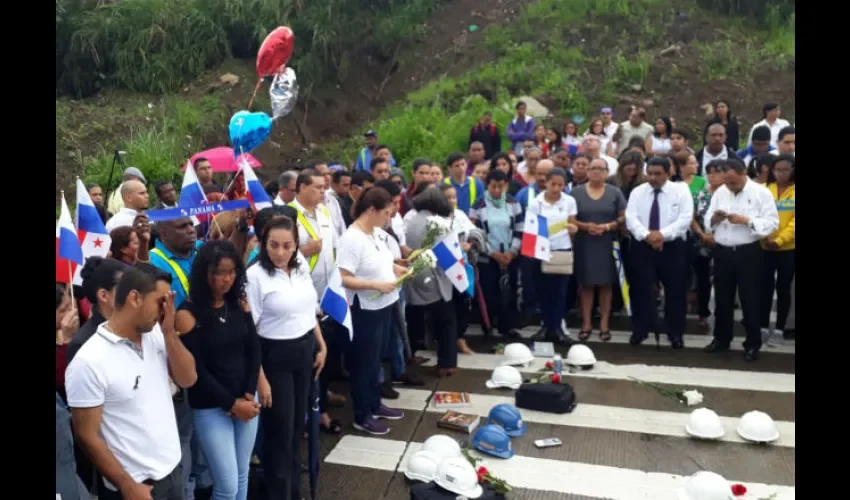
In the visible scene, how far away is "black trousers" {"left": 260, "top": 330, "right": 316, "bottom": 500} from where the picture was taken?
14.9 ft

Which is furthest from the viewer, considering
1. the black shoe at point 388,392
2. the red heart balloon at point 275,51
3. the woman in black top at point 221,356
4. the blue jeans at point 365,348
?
the red heart balloon at point 275,51

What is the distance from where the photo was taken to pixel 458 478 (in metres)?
4.84

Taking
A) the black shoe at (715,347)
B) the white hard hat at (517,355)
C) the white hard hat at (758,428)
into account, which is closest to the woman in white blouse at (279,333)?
the white hard hat at (517,355)

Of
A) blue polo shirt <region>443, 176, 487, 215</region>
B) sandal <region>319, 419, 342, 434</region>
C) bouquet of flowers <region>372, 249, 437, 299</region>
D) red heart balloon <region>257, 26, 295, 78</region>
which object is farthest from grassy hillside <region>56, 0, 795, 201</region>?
sandal <region>319, 419, 342, 434</region>

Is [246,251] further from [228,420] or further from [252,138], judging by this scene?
[228,420]

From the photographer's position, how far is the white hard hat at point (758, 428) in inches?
237

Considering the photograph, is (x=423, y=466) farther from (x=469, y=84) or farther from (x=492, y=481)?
(x=469, y=84)

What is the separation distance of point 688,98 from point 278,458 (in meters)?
16.9

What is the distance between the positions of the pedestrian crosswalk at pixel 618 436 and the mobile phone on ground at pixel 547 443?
1.8 inches

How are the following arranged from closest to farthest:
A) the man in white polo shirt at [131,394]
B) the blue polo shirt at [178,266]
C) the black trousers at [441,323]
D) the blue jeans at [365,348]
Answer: the man in white polo shirt at [131,394] → the blue polo shirt at [178,266] → the blue jeans at [365,348] → the black trousers at [441,323]

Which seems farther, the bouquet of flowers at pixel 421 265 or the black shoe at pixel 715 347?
→ the black shoe at pixel 715 347

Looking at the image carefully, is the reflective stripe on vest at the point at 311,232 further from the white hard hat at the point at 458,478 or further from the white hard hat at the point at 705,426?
the white hard hat at the point at 705,426

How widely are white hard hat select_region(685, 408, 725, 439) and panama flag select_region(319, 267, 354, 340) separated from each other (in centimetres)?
310

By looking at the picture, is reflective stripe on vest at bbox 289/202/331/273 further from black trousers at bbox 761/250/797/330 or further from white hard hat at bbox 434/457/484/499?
black trousers at bbox 761/250/797/330
